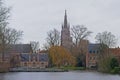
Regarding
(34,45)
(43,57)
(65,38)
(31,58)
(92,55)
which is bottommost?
(31,58)

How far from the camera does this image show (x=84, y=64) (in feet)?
283

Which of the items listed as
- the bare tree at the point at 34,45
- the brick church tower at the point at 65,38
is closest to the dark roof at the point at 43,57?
the bare tree at the point at 34,45

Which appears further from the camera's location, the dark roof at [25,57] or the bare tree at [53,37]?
the dark roof at [25,57]

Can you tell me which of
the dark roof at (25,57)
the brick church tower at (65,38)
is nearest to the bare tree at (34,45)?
the dark roof at (25,57)

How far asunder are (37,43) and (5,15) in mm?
60326

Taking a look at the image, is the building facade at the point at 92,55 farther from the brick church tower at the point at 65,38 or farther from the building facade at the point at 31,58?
the building facade at the point at 31,58

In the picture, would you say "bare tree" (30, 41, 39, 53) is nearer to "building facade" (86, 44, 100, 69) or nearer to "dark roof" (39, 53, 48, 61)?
"dark roof" (39, 53, 48, 61)

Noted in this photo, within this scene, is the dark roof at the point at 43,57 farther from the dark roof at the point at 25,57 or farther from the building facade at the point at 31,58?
the dark roof at the point at 25,57

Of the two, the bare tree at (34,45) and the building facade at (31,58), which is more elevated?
the bare tree at (34,45)

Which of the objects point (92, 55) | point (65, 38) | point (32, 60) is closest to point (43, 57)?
point (32, 60)

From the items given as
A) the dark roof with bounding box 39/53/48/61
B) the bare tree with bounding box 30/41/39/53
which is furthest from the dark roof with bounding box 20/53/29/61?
the bare tree with bounding box 30/41/39/53

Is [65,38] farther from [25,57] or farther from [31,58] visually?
[25,57]

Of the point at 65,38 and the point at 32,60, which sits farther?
the point at 65,38

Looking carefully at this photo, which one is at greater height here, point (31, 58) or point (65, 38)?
point (65, 38)
